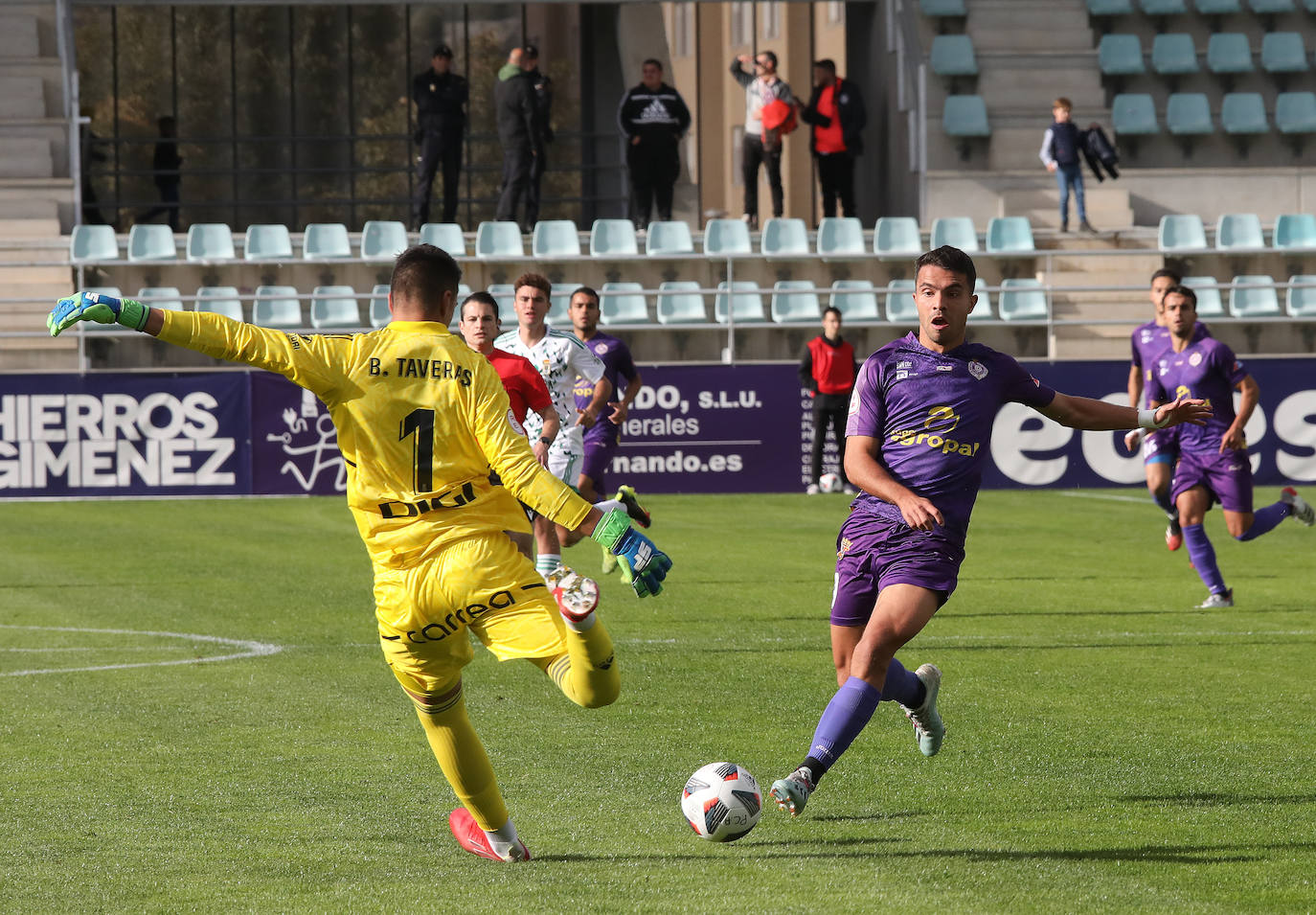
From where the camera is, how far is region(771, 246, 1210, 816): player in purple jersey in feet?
18.7

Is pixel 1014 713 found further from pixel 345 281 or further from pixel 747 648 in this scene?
pixel 345 281

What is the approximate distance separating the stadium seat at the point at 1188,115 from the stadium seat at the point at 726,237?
A: 7.80m

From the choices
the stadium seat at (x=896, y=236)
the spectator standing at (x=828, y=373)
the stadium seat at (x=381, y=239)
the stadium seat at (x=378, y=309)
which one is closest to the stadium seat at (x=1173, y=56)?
the stadium seat at (x=896, y=236)

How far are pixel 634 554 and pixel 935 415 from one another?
4.90 feet

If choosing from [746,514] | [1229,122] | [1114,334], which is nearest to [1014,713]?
[746,514]

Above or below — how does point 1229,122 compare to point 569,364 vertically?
above

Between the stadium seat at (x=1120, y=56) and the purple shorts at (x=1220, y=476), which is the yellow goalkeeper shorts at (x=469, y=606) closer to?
the purple shorts at (x=1220, y=476)

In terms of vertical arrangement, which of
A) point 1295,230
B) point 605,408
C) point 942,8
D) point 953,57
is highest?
point 942,8

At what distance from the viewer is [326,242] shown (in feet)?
83.8

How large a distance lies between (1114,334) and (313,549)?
13.2 meters

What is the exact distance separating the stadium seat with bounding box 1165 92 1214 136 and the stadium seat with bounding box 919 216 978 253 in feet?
16.5

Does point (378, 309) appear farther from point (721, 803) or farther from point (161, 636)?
point (721, 803)

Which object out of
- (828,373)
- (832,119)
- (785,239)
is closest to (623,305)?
(785,239)

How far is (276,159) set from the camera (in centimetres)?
3322
